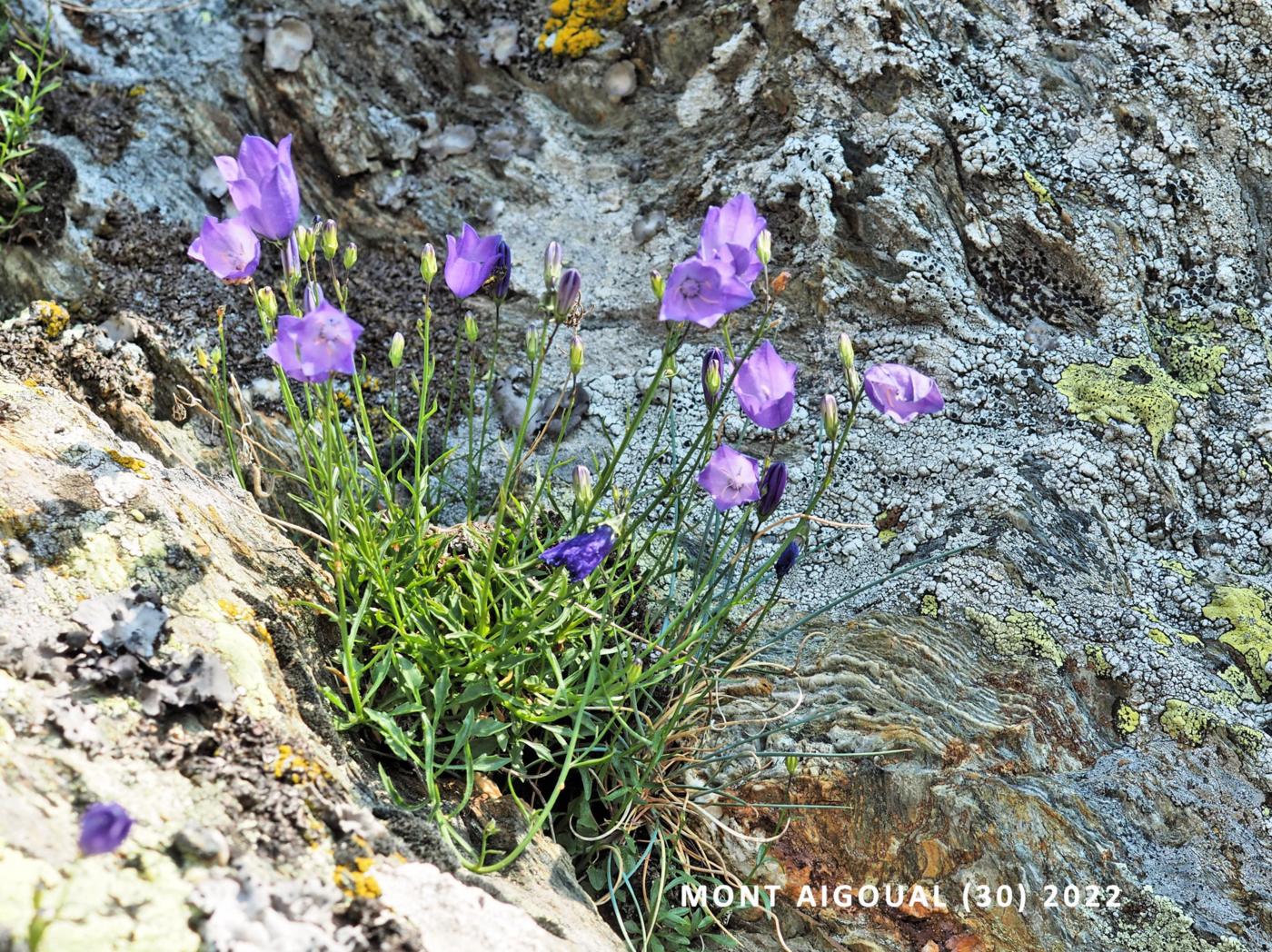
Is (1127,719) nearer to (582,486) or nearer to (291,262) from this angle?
(582,486)

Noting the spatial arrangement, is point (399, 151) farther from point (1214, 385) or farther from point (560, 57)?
point (1214, 385)

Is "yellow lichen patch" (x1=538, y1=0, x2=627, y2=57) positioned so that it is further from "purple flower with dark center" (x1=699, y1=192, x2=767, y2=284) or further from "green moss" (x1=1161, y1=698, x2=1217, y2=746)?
"green moss" (x1=1161, y1=698, x2=1217, y2=746)

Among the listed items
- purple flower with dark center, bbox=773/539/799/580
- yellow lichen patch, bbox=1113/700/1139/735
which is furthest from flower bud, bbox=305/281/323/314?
yellow lichen patch, bbox=1113/700/1139/735

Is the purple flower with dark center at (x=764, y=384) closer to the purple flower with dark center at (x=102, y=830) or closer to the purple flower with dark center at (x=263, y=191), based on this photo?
the purple flower with dark center at (x=263, y=191)

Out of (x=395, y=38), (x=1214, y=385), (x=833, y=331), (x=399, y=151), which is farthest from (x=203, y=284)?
(x=1214, y=385)

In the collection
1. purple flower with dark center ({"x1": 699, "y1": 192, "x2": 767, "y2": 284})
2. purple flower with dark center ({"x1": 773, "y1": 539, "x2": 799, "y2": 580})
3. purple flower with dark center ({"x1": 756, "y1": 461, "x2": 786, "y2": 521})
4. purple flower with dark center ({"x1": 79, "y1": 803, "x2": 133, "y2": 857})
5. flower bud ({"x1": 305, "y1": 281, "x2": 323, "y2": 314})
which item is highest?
purple flower with dark center ({"x1": 699, "y1": 192, "x2": 767, "y2": 284})

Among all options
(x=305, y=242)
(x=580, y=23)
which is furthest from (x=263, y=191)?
(x=580, y=23)
